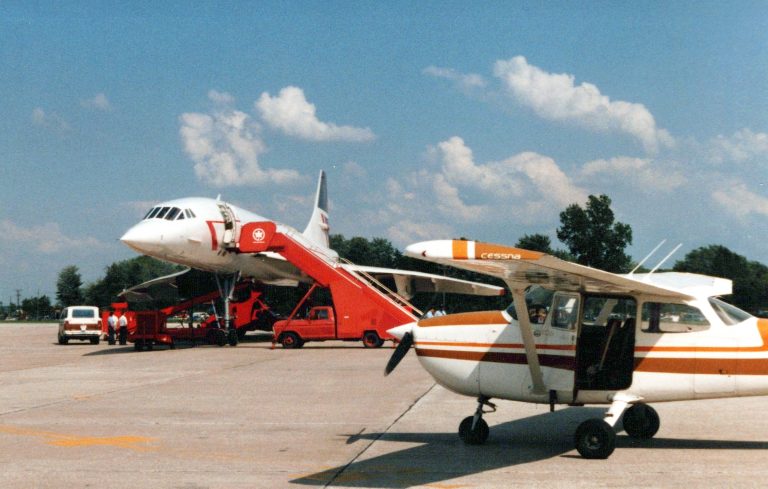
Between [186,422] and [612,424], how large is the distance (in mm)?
6300

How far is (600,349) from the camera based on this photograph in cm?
988

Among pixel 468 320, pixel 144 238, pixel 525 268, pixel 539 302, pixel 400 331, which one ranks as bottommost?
pixel 400 331

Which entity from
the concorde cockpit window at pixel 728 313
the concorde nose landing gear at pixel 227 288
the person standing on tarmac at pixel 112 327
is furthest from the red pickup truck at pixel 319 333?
the concorde cockpit window at pixel 728 313

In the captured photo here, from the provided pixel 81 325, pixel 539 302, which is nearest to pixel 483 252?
pixel 539 302

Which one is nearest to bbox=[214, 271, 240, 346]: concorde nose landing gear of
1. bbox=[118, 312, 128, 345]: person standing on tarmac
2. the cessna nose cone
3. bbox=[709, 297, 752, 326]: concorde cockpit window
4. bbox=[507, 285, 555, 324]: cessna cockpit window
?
bbox=[118, 312, 128, 345]: person standing on tarmac

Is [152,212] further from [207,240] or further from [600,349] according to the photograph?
[600,349]

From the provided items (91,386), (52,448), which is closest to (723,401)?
(52,448)

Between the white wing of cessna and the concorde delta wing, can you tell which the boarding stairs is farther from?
the concorde delta wing

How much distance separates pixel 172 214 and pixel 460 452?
24863 mm

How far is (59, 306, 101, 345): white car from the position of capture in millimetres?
38594

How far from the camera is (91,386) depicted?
1803 cm

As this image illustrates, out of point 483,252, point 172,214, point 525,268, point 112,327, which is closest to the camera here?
point 483,252

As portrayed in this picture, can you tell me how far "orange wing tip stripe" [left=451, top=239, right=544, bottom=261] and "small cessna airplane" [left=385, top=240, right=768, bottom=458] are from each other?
4.94 feet

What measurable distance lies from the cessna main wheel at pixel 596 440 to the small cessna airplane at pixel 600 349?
1cm
